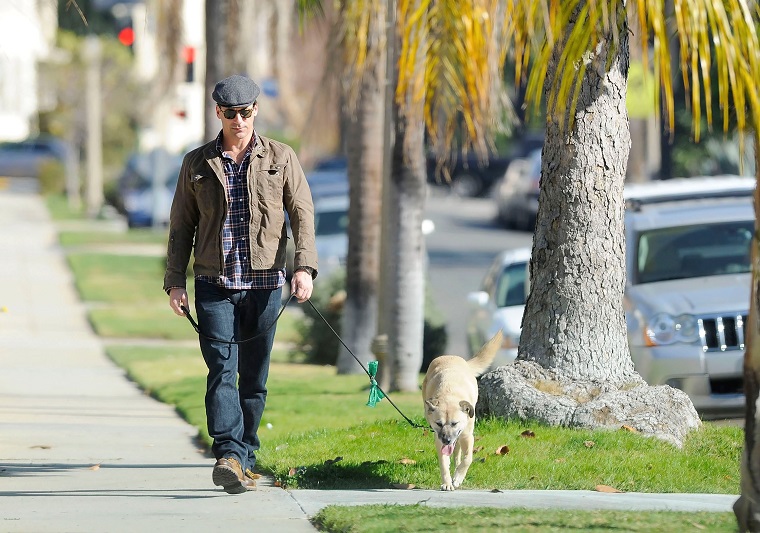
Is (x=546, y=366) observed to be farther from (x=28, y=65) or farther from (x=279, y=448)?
(x=28, y=65)

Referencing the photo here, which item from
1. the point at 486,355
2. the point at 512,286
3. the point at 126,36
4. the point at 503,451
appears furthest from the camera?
the point at 126,36

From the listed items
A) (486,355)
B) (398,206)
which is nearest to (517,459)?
(486,355)

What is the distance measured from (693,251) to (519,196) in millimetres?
23156

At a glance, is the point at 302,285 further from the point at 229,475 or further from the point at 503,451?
the point at 503,451

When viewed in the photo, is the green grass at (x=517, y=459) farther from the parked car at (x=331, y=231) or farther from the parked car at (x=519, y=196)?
the parked car at (x=519, y=196)

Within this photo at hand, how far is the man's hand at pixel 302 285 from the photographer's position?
664 cm

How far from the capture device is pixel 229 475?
6.54 metres

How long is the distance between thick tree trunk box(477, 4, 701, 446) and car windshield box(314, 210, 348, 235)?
44.2ft

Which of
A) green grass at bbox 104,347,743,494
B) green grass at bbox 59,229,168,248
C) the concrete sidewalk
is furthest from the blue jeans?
green grass at bbox 59,229,168,248

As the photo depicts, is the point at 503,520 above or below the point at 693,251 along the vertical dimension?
below

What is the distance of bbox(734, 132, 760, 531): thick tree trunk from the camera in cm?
501

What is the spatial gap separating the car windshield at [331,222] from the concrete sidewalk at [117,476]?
7381mm

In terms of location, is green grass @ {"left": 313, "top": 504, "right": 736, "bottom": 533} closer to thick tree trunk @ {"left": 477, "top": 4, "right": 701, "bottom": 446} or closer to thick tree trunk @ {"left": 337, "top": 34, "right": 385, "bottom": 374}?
thick tree trunk @ {"left": 477, "top": 4, "right": 701, "bottom": 446}

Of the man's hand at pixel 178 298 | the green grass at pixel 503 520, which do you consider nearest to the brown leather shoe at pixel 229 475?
the green grass at pixel 503 520
